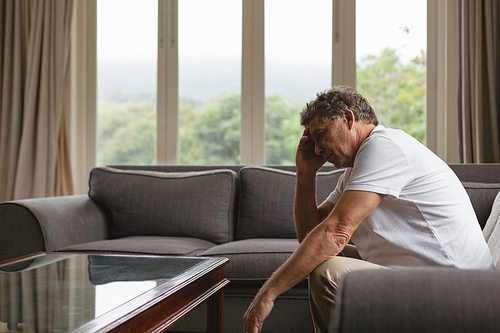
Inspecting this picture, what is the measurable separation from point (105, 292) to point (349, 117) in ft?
2.90

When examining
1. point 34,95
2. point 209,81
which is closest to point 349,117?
point 209,81

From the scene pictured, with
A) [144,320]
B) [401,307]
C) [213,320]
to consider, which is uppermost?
[401,307]

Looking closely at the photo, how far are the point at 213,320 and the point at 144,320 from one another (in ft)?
1.85

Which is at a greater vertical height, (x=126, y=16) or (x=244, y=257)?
(x=126, y=16)

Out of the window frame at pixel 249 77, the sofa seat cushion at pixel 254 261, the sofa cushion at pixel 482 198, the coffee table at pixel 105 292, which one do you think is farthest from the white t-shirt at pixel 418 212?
the window frame at pixel 249 77

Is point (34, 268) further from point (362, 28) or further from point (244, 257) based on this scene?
point (362, 28)

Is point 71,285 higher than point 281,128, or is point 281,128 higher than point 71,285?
point 281,128

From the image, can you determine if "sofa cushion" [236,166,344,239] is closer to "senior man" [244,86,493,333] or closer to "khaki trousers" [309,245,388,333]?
"senior man" [244,86,493,333]

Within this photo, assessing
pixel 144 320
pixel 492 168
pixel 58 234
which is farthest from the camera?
pixel 492 168

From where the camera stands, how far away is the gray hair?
1.50 m

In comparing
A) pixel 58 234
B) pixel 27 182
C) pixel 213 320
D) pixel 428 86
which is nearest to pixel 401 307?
pixel 213 320

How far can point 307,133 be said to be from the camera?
1.75 meters

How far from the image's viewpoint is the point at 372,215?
144 cm

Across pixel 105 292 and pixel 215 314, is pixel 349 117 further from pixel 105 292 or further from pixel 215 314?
pixel 105 292
